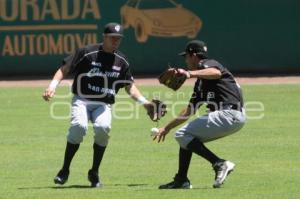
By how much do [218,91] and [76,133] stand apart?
158 cm

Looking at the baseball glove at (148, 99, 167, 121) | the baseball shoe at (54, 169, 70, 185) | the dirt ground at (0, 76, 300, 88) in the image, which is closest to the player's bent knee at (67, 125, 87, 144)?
the baseball shoe at (54, 169, 70, 185)

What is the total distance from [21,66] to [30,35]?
3.41ft

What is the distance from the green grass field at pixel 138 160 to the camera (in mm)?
8930

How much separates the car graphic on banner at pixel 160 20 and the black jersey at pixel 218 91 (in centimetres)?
1780

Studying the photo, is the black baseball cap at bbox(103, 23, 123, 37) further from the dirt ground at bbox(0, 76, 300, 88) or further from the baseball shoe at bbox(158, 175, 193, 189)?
the dirt ground at bbox(0, 76, 300, 88)

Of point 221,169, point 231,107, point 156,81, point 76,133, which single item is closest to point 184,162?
point 221,169

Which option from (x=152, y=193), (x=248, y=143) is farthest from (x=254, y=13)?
(x=152, y=193)

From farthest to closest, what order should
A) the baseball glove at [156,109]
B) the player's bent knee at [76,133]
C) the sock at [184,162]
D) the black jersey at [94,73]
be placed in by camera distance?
the baseball glove at [156,109] < the black jersey at [94,73] < the player's bent knee at [76,133] < the sock at [184,162]

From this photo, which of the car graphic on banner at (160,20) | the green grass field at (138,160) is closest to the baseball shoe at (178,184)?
the green grass field at (138,160)

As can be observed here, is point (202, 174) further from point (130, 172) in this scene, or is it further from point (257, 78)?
point (257, 78)

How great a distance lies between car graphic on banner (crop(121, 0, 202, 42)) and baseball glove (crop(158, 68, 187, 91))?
18.0 meters

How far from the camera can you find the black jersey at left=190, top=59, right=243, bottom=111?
9.14 m

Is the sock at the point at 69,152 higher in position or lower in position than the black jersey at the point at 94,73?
lower

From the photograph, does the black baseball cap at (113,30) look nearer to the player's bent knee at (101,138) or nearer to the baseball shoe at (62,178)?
the player's bent knee at (101,138)
